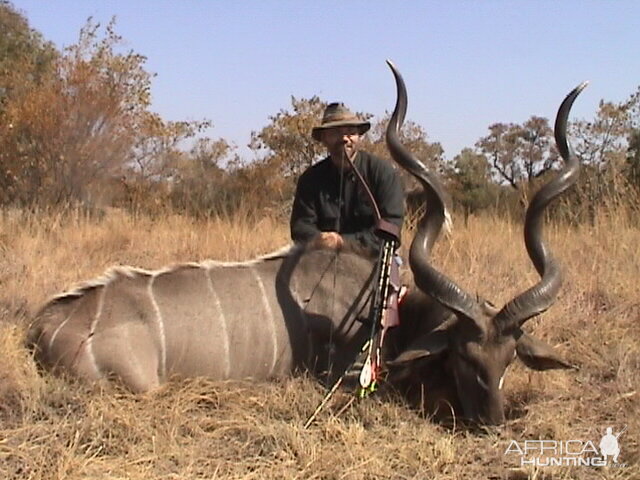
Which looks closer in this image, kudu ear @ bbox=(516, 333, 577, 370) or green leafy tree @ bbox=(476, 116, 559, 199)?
kudu ear @ bbox=(516, 333, 577, 370)

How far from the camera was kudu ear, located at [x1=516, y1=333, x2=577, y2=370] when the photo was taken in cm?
310

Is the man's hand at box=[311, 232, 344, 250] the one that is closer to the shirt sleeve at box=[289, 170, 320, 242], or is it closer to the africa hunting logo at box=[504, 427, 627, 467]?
the shirt sleeve at box=[289, 170, 320, 242]

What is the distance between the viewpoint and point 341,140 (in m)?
3.86

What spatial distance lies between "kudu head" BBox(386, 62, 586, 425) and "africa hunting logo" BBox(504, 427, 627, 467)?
18 centimetres

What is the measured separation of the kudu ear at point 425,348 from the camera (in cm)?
308

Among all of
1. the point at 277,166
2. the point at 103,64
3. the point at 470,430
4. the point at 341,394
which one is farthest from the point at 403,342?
the point at 103,64

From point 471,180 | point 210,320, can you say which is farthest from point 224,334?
point 471,180

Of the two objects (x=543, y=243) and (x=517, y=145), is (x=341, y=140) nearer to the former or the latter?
(x=543, y=243)

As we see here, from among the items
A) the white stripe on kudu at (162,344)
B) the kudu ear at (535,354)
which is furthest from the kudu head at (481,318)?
the white stripe on kudu at (162,344)

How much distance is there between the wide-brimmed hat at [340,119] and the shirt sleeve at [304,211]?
307 millimetres

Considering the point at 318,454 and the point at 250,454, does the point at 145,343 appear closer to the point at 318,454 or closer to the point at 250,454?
the point at 250,454

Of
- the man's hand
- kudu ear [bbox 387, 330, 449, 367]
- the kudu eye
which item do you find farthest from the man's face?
the kudu eye

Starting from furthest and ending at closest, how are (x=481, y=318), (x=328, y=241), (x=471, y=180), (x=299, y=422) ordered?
(x=471, y=180), (x=328, y=241), (x=481, y=318), (x=299, y=422)

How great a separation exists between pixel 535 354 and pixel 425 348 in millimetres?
A: 454
